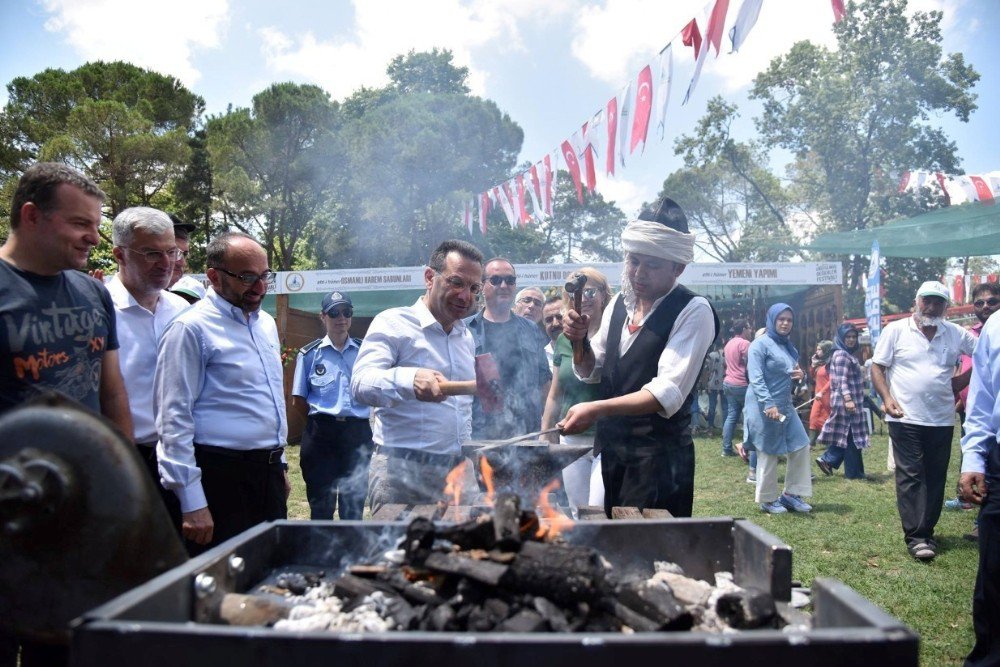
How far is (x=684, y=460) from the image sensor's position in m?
3.02

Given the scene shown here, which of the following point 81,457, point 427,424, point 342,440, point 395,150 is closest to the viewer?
point 81,457

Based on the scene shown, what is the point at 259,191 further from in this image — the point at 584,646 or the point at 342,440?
the point at 584,646

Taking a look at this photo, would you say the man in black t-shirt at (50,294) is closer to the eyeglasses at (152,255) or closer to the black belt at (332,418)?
the eyeglasses at (152,255)

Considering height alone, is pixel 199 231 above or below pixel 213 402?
above

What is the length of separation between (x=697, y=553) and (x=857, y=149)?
33966 mm

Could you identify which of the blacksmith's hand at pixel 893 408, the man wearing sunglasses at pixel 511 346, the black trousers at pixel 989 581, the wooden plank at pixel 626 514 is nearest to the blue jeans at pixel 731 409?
the blacksmith's hand at pixel 893 408

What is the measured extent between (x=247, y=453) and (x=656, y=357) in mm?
1946

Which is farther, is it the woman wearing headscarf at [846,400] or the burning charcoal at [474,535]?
the woman wearing headscarf at [846,400]

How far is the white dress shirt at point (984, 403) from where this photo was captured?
2998mm

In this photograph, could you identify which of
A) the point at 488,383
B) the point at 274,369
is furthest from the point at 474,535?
the point at 274,369

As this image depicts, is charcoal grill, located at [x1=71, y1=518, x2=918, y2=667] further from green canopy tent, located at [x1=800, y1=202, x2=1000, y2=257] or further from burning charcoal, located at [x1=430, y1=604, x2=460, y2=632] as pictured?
green canopy tent, located at [x1=800, y1=202, x2=1000, y2=257]

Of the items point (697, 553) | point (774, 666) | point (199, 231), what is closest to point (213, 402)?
point (697, 553)

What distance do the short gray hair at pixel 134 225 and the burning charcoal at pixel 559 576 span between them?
263 cm

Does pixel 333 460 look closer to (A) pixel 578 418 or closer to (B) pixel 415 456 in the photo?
(B) pixel 415 456
